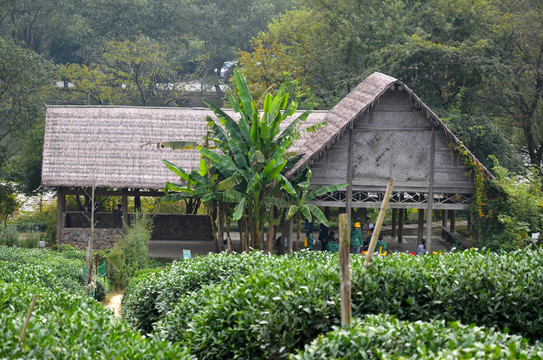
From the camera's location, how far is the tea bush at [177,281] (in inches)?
461

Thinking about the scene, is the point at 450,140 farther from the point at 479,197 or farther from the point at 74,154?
the point at 74,154

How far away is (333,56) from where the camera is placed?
3195 centimetres

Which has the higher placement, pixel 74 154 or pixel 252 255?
pixel 74 154

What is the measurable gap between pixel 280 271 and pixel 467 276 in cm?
243

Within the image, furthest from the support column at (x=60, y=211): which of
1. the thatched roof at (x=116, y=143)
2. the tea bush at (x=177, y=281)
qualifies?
the tea bush at (x=177, y=281)

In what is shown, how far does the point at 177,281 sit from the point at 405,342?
5402mm

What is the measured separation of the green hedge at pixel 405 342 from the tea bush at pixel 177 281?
3.92 m

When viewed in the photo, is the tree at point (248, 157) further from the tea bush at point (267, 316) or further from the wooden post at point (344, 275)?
the wooden post at point (344, 275)

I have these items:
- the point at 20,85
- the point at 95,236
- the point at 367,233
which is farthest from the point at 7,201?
the point at 367,233

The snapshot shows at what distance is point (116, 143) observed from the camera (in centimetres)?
2195

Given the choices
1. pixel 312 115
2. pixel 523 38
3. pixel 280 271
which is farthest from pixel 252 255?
pixel 523 38

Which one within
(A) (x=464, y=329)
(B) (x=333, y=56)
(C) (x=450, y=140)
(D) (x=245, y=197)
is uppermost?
(B) (x=333, y=56)

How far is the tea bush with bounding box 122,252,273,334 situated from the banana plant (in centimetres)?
516

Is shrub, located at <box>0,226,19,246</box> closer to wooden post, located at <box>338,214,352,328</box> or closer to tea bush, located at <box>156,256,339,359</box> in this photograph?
tea bush, located at <box>156,256,339,359</box>
